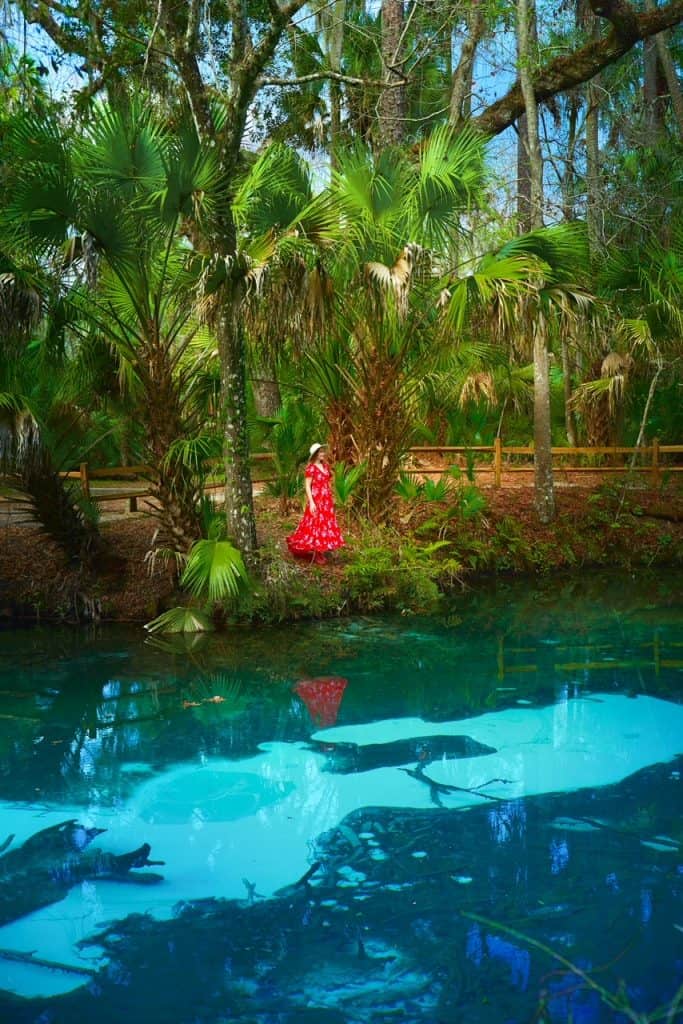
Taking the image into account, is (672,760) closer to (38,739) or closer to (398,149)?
(38,739)

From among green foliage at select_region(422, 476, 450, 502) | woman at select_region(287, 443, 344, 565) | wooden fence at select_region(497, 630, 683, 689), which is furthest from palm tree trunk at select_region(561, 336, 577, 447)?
wooden fence at select_region(497, 630, 683, 689)

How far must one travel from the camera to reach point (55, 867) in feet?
18.7

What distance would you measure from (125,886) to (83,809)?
1192mm

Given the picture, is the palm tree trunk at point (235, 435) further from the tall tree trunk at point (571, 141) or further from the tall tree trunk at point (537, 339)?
the tall tree trunk at point (571, 141)

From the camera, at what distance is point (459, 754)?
7.46 metres

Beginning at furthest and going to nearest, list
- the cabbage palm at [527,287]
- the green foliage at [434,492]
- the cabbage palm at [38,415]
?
the green foliage at [434,492]
the cabbage palm at [527,287]
the cabbage palm at [38,415]

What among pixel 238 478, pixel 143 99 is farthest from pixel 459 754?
pixel 143 99

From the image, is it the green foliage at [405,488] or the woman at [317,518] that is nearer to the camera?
the woman at [317,518]

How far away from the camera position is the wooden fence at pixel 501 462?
49.9 ft

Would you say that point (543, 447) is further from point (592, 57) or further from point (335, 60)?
point (335, 60)

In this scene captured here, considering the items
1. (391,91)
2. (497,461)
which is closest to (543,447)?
(497,461)

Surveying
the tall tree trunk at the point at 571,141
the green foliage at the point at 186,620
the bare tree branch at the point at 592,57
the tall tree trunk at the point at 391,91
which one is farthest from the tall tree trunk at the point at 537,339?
the green foliage at the point at 186,620

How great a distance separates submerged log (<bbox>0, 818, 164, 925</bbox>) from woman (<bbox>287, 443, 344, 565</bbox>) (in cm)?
573

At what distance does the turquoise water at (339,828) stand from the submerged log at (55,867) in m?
0.02
